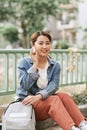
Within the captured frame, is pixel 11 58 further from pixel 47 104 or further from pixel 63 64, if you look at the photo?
pixel 47 104

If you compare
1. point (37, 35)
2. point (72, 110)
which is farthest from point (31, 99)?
point (37, 35)

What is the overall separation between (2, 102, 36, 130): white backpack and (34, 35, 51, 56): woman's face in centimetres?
66

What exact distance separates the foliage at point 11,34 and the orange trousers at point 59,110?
16013 mm

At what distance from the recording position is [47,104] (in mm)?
3646

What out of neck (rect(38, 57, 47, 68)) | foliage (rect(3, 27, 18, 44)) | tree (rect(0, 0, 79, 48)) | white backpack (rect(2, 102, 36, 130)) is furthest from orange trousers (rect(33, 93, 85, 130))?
foliage (rect(3, 27, 18, 44))

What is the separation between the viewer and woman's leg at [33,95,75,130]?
3.50 meters

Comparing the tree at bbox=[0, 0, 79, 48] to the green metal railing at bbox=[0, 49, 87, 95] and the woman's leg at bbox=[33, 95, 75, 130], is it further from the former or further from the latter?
the woman's leg at bbox=[33, 95, 75, 130]

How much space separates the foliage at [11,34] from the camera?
19562 millimetres

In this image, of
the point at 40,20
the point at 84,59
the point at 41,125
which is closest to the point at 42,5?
the point at 40,20

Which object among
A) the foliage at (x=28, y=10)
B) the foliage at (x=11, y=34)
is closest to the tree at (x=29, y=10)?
the foliage at (x=28, y=10)

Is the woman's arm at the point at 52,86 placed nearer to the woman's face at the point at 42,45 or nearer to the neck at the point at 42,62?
the neck at the point at 42,62

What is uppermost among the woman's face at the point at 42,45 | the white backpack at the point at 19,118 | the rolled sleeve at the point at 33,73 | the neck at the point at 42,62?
the woman's face at the point at 42,45

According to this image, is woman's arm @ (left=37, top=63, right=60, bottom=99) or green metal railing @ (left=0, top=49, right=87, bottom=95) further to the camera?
green metal railing @ (left=0, top=49, right=87, bottom=95)

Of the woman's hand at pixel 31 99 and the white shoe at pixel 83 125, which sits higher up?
the woman's hand at pixel 31 99
